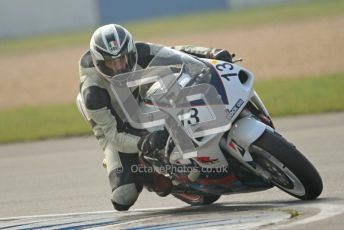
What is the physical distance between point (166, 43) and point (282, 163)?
30.0m

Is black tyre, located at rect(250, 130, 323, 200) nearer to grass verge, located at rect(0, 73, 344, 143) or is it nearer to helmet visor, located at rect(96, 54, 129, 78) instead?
helmet visor, located at rect(96, 54, 129, 78)

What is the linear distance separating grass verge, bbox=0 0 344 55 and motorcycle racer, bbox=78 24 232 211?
3350cm

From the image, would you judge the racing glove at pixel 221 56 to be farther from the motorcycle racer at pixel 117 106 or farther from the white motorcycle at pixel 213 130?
the white motorcycle at pixel 213 130

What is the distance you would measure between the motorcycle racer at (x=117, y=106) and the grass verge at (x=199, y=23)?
110 feet

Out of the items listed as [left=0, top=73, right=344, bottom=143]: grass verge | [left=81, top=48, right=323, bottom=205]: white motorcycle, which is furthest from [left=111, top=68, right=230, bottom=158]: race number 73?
[left=0, top=73, right=344, bottom=143]: grass verge

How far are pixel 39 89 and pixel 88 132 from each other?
1051 cm

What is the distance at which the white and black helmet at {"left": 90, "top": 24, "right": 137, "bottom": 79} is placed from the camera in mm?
7160

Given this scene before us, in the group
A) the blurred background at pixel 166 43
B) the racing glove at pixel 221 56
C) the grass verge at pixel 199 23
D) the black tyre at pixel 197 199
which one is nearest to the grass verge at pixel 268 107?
the blurred background at pixel 166 43

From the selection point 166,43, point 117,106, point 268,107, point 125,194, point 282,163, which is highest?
point 282,163

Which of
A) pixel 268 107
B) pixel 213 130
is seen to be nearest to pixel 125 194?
pixel 213 130

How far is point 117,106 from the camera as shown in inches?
296

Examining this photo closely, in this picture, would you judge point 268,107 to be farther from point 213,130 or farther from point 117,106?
point 213,130

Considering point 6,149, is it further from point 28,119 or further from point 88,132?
point 28,119

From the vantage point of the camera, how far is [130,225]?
22.5 ft
